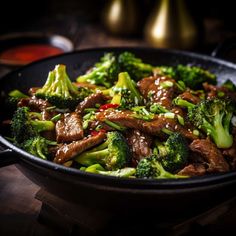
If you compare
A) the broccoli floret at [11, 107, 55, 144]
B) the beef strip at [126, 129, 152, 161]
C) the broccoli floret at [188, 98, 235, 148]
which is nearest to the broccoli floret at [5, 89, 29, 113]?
the broccoli floret at [11, 107, 55, 144]

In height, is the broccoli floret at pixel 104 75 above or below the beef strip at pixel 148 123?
above

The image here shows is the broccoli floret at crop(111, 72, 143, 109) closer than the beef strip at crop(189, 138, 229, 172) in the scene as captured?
No

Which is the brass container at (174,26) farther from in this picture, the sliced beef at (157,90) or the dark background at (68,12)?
the sliced beef at (157,90)

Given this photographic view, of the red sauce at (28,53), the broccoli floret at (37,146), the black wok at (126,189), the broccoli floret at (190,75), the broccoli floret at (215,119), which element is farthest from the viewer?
the red sauce at (28,53)

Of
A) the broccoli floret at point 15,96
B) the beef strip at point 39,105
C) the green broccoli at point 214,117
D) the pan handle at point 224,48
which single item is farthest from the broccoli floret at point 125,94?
the pan handle at point 224,48

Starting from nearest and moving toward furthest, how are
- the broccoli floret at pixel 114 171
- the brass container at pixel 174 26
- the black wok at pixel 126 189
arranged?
the black wok at pixel 126 189, the broccoli floret at pixel 114 171, the brass container at pixel 174 26

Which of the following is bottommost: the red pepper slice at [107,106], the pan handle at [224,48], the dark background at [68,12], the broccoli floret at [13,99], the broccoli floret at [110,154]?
the broccoli floret at [110,154]

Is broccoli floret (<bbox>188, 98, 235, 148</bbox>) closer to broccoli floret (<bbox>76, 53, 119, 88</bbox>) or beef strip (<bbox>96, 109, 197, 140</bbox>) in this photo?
beef strip (<bbox>96, 109, 197, 140</bbox>)

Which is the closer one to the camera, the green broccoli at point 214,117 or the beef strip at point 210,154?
the beef strip at point 210,154
